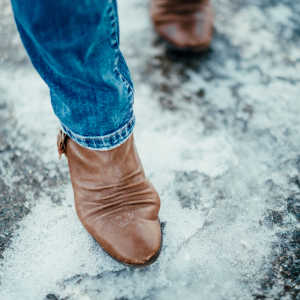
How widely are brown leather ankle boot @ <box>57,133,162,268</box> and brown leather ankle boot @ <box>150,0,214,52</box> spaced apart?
833 mm

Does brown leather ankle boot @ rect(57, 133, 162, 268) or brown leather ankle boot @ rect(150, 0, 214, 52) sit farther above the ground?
brown leather ankle boot @ rect(150, 0, 214, 52)

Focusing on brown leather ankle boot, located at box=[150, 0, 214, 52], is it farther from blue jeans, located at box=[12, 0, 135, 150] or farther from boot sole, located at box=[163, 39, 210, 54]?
blue jeans, located at box=[12, 0, 135, 150]

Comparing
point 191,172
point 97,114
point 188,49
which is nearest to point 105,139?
point 97,114

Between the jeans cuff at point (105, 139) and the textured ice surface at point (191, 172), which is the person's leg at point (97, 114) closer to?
the jeans cuff at point (105, 139)

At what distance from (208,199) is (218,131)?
1.10 ft

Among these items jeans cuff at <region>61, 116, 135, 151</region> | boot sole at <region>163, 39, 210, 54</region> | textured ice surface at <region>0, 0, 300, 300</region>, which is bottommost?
textured ice surface at <region>0, 0, 300, 300</region>

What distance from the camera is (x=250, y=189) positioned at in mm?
918

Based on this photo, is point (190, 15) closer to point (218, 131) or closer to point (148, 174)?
point (218, 131)

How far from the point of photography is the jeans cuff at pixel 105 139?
0.69m

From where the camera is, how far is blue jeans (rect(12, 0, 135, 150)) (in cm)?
47

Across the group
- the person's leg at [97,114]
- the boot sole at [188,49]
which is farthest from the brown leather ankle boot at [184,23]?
the person's leg at [97,114]

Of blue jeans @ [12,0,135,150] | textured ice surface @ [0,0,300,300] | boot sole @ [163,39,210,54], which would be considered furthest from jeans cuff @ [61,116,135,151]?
boot sole @ [163,39,210,54]

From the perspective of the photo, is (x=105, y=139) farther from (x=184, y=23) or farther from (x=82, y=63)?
(x=184, y=23)

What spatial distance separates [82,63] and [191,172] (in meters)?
0.60
